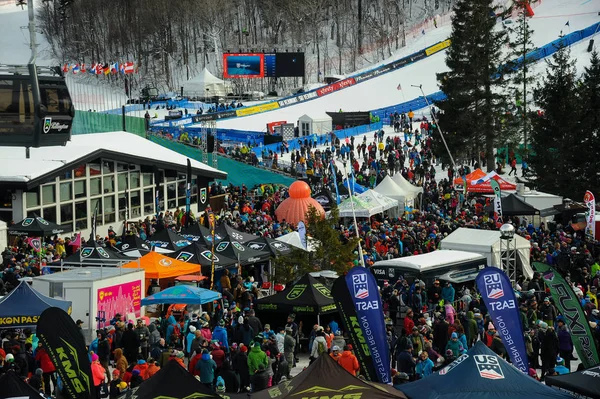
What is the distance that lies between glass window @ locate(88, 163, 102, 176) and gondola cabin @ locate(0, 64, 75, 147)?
42.0ft

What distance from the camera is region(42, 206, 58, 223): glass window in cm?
3025

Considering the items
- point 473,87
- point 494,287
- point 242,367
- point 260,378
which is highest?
point 473,87

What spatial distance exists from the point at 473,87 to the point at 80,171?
768 inches

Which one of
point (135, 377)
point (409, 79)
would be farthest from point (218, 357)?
point (409, 79)

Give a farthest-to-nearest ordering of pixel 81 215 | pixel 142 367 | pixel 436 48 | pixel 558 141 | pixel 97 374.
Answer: pixel 436 48, pixel 558 141, pixel 81 215, pixel 97 374, pixel 142 367

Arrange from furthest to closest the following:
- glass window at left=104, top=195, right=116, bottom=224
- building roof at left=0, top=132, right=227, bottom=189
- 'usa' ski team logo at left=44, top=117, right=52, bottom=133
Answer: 1. glass window at left=104, top=195, right=116, bottom=224
2. building roof at left=0, top=132, right=227, bottom=189
3. 'usa' ski team logo at left=44, top=117, right=52, bottom=133

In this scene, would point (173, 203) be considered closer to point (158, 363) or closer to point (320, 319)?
point (320, 319)

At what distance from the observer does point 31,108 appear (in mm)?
18875

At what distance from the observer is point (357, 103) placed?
65.1m

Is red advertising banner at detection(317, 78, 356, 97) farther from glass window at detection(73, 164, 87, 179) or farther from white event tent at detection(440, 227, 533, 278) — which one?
white event tent at detection(440, 227, 533, 278)

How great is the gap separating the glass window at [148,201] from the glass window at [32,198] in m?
4.92

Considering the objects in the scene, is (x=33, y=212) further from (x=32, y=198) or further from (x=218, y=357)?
(x=218, y=357)

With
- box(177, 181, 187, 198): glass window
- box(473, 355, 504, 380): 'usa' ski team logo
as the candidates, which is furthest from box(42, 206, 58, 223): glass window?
box(473, 355, 504, 380): 'usa' ski team logo

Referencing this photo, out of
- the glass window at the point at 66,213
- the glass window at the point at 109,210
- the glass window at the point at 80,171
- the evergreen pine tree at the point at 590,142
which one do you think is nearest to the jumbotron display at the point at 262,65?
the evergreen pine tree at the point at 590,142
